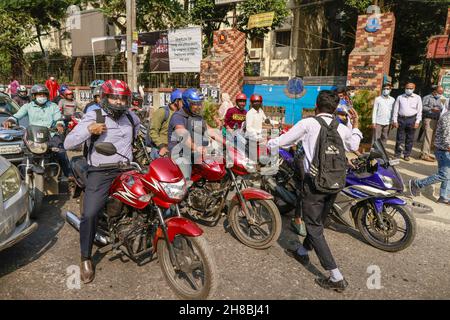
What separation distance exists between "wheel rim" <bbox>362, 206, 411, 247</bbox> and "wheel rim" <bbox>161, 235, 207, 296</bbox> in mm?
2278

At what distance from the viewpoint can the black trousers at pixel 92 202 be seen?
3.35 meters

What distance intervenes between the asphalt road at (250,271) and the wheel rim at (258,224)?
6.8 inches

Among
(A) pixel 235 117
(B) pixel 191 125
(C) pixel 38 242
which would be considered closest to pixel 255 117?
(A) pixel 235 117

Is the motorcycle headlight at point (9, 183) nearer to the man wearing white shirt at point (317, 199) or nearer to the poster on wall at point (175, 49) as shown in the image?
the man wearing white shirt at point (317, 199)

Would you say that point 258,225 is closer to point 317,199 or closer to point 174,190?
point 317,199

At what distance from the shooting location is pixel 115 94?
11.0 feet

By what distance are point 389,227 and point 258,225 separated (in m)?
1.54

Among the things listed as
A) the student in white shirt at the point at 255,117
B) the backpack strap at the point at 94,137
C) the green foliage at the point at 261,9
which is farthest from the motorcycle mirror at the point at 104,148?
the green foliage at the point at 261,9

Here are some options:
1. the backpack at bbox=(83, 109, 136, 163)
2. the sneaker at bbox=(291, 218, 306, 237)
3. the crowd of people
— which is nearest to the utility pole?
the crowd of people

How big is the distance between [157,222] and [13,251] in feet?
6.29

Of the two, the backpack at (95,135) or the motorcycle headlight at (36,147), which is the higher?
the backpack at (95,135)

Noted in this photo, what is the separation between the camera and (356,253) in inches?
163

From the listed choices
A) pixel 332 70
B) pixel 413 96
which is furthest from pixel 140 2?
pixel 332 70
